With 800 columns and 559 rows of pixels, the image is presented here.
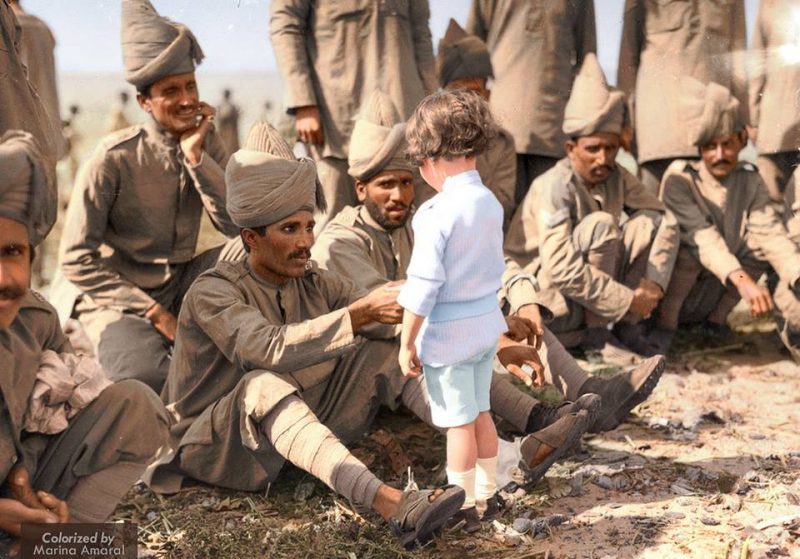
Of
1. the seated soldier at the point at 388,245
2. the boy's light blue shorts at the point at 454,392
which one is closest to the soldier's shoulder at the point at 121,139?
the seated soldier at the point at 388,245

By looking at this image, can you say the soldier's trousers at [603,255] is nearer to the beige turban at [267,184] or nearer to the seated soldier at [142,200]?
the seated soldier at [142,200]

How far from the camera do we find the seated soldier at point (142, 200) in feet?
18.2

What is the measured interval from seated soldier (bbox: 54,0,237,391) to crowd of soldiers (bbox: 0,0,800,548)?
0.5 inches

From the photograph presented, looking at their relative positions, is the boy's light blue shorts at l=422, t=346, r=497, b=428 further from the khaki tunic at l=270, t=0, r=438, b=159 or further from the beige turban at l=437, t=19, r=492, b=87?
the beige turban at l=437, t=19, r=492, b=87

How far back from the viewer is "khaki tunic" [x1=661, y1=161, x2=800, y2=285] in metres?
6.88

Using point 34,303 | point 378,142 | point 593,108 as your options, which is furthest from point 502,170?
point 34,303

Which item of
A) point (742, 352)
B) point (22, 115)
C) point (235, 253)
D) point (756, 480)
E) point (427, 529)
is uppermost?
point (22, 115)

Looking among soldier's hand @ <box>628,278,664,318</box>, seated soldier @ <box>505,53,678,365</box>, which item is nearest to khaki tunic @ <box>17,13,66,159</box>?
seated soldier @ <box>505,53,678,365</box>

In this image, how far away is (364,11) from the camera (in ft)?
20.7

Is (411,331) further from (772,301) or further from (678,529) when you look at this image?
(772,301)

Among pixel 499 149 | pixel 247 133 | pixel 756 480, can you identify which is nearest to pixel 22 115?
pixel 247 133

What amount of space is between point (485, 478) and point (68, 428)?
65.1 inches

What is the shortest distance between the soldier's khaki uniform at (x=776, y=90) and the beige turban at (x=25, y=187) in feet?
18.4

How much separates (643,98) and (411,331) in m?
4.49
